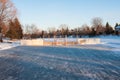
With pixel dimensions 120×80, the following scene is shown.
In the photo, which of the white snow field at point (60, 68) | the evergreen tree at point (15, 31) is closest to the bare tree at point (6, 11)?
the evergreen tree at point (15, 31)

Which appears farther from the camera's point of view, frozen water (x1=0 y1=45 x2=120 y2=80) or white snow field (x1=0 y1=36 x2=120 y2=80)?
white snow field (x1=0 y1=36 x2=120 y2=80)

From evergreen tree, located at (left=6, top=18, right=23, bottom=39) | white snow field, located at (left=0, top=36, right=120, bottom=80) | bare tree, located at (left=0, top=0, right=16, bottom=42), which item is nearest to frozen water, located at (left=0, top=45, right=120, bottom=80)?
white snow field, located at (left=0, top=36, right=120, bottom=80)

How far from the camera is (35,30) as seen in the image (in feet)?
457

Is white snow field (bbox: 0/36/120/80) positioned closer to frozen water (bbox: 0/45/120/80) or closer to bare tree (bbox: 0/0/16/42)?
frozen water (bbox: 0/45/120/80)

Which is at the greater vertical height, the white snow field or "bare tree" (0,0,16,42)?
"bare tree" (0,0,16,42)

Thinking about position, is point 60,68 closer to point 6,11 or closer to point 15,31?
point 6,11

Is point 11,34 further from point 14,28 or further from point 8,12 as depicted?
point 8,12

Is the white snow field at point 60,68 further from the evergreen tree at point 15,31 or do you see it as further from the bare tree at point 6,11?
the evergreen tree at point 15,31

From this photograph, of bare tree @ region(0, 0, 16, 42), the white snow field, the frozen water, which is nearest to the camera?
the frozen water

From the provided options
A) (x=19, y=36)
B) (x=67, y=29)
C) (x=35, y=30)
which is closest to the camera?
(x=19, y=36)

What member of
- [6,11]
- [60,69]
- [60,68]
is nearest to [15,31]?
[6,11]

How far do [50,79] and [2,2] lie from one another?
1788 inches

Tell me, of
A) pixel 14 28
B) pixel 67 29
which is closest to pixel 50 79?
pixel 14 28

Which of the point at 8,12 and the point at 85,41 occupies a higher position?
the point at 8,12
